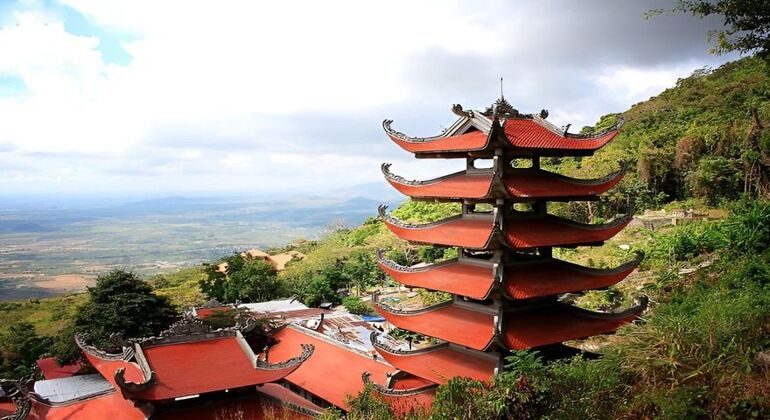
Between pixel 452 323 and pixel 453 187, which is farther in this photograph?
pixel 453 187

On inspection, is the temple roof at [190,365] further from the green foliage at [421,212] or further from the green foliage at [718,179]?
the green foliage at [421,212]

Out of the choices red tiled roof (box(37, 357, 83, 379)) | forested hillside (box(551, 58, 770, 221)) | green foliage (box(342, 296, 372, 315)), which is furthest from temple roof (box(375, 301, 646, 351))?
green foliage (box(342, 296, 372, 315))

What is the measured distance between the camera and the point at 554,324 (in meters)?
13.1

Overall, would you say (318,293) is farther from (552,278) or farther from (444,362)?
(552,278)

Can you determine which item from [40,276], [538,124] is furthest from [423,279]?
[40,276]

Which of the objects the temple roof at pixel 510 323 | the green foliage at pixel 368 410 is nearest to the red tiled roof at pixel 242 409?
the temple roof at pixel 510 323

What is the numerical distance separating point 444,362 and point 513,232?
138 inches

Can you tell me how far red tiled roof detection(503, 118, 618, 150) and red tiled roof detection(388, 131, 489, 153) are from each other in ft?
2.10

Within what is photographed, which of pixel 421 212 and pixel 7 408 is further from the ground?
pixel 421 212

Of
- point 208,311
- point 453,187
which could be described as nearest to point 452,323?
point 453,187

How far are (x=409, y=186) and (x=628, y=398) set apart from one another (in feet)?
26.4

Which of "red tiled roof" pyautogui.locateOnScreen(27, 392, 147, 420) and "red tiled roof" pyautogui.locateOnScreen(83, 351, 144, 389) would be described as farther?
"red tiled roof" pyautogui.locateOnScreen(83, 351, 144, 389)

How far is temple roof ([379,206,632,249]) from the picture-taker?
12.7 meters

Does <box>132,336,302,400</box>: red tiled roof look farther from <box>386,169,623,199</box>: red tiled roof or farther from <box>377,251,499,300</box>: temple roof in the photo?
<box>386,169,623,199</box>: red tiled roof
